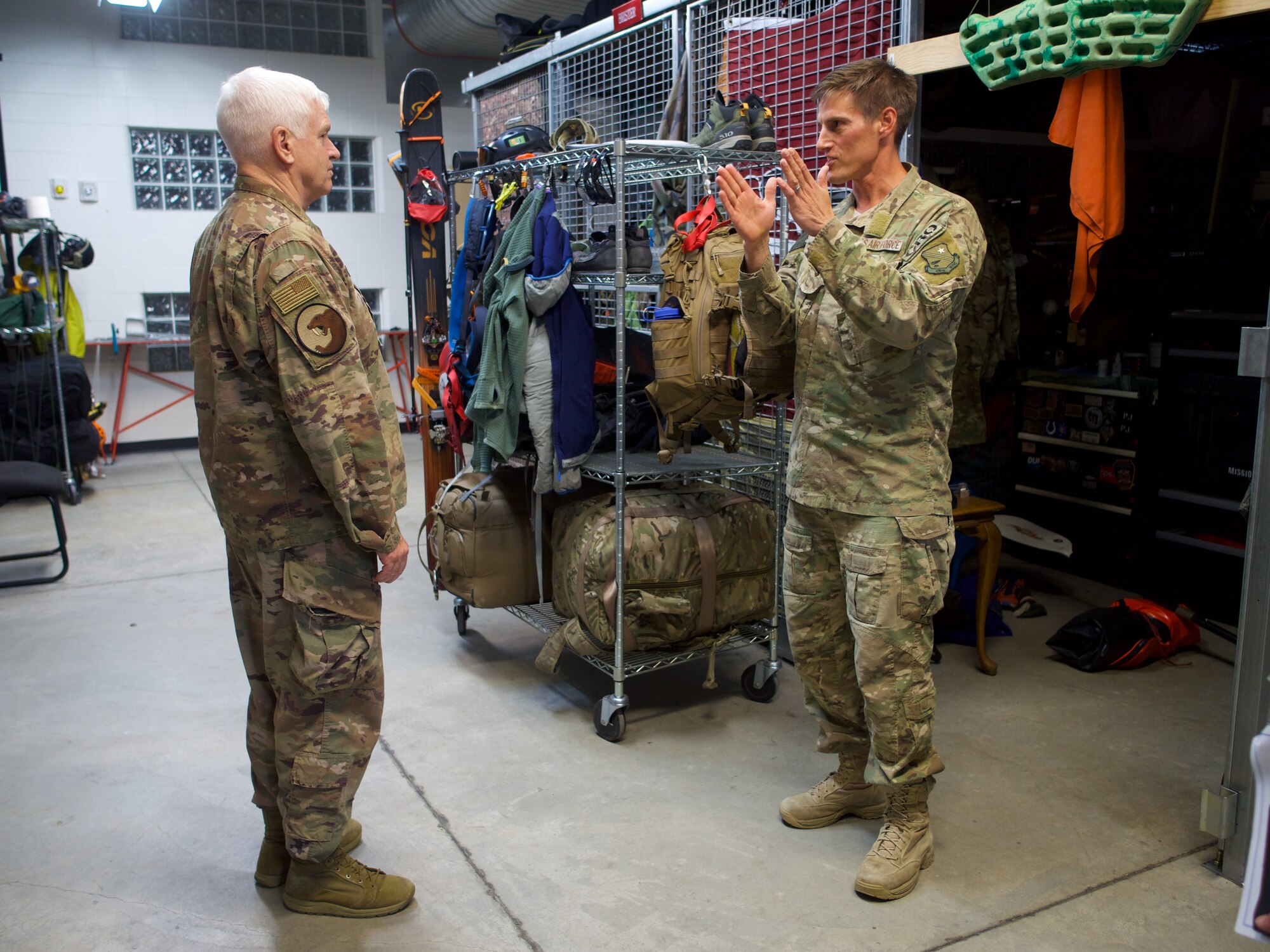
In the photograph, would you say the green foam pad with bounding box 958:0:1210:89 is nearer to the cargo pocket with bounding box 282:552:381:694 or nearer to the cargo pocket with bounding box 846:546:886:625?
the cargo pocket with bounding box 846:546:886:625

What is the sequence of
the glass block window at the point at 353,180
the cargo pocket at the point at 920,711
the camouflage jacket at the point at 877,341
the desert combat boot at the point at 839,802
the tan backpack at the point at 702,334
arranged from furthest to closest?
1. the glass block window at the point at 353,180
2. the tan backpack at the point at 702,334
3. the desert combat boot at the point at 839,802
4. the cargo pocket at the point at 920,711
5. the camouflage jacket at the point at 877,341

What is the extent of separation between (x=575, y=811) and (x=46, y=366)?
5.60m

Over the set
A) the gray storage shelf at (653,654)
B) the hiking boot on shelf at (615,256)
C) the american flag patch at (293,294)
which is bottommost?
the gray storage shelf at (653,654)

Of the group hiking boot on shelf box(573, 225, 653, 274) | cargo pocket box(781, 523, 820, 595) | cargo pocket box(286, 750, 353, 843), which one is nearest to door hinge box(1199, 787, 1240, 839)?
cargo pocket box(781, 523, 820, 595)

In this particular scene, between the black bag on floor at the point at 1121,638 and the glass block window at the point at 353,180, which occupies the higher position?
the glass block window at the point at 353,180

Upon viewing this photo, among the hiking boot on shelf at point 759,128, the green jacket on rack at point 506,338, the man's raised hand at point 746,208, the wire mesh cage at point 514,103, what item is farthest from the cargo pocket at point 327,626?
the wire mesh cage at point 514,103

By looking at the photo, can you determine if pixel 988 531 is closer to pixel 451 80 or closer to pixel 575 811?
pixel 575 811

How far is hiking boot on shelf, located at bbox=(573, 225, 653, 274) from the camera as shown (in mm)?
3254

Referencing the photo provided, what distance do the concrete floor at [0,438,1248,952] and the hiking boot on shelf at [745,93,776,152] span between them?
6.00ft

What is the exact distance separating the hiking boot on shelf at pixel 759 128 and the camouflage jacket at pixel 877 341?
0.89 metres

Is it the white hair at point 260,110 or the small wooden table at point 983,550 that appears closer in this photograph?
the white hair at point 260,110

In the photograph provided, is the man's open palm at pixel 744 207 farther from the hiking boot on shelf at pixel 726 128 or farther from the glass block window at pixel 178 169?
the glass block window at pixel 178 169

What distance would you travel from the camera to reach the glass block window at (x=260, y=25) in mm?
8062

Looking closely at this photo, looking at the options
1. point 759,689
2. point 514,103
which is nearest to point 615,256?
point 759,689
